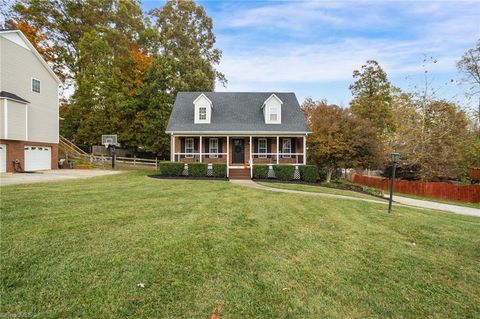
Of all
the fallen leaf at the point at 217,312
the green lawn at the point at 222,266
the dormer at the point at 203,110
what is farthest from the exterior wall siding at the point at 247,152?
the fallen leaf at the point at 217,312

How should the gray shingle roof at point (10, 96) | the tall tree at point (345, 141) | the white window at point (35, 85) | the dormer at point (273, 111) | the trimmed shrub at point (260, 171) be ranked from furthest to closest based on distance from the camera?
the dormer at point (273, 111) → the white window at point (35, 85) → the trimmed shrub at point (260, 171) → the tall tree at point (345, 141) → the gray shingle roof at point (10, 96)

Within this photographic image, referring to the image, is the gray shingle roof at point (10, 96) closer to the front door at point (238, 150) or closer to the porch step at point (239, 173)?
the porch step at point (239, 173)

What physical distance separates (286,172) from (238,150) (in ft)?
16.2

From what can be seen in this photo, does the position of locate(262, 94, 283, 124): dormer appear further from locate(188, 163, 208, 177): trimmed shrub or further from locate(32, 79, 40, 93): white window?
locate(32, 79, 40, 93): white window

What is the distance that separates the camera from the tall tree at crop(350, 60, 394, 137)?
1090 inches

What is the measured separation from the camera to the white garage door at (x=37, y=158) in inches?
676

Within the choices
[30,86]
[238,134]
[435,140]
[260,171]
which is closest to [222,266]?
[260,171]

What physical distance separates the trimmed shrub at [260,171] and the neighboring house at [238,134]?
6.55 ft

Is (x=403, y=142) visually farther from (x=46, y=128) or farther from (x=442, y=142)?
(x=46, y=128)

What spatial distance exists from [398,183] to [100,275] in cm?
2157

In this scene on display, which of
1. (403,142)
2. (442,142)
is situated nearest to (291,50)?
(403,142)

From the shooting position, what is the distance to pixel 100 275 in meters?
3.19

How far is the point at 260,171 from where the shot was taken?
16.7m

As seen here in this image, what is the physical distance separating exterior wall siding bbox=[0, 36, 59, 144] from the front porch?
9415mm
